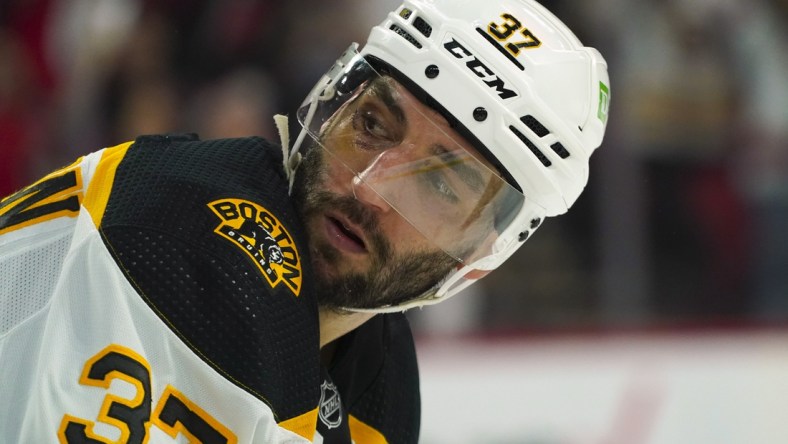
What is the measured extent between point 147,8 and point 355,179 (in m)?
3.17

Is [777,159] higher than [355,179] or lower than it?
lower

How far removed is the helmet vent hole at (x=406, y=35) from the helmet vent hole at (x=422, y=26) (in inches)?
0.8

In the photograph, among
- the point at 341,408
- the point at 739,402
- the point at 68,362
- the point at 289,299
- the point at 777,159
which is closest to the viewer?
the point at 68,362

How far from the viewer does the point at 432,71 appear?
2.06 metres

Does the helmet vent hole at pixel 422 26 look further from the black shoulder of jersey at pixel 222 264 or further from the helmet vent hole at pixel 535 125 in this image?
the black shoulder of jersey at pixel 222 264

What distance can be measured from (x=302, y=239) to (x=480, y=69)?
45 cm

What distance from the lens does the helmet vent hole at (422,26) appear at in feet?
6.93

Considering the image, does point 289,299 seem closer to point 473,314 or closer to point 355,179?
point 355,179

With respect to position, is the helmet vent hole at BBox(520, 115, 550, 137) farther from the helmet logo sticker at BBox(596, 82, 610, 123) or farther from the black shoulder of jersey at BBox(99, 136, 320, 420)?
the black shoulder of jersey at BBox(99, 136, 320, 420)

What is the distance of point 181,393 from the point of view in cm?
163

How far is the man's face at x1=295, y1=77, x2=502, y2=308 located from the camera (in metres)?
1.99

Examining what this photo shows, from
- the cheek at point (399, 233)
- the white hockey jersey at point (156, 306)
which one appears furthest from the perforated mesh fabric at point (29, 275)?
the cheek at point (399, 233)

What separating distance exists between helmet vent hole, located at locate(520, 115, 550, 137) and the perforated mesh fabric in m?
0.79

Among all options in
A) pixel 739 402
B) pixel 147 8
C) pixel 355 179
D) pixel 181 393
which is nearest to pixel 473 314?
pixel 739 402
